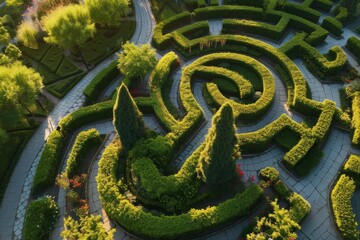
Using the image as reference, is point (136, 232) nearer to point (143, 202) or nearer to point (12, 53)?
point (143, 202)

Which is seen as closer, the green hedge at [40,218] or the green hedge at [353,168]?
the green hedge at [40,218]

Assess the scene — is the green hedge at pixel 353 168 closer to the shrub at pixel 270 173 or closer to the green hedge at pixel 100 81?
the shrub at pixel 270 173

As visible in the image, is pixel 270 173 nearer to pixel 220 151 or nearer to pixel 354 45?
pixel 220 151

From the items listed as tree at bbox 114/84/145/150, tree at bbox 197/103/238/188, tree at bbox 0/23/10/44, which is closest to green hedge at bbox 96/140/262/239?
tree at bbox 197/103/238/188

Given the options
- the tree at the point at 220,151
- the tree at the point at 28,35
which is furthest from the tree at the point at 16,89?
the tree at the point at 220,151

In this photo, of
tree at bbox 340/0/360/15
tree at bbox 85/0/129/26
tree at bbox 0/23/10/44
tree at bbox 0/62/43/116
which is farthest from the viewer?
tree at bbox 340/0/360/15

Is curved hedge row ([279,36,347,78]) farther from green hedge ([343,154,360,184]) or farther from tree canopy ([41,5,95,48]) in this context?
tree canopy ([41,5,95,48])

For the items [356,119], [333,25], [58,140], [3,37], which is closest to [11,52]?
[3,37]
